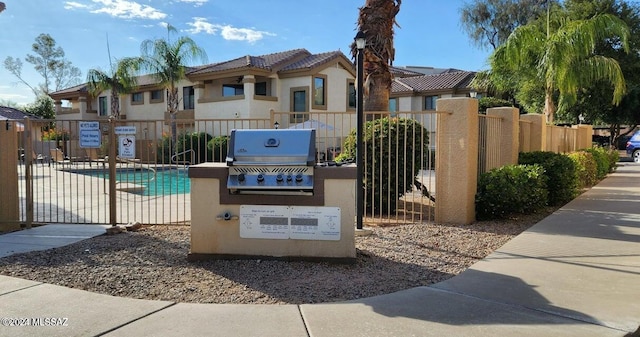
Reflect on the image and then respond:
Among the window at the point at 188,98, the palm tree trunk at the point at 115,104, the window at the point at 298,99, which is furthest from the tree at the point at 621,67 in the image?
the palm tree trunk at the point at 115,104

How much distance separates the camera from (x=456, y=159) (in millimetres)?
8188

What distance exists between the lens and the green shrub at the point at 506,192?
8.45 m

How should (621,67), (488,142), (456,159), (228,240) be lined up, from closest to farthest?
1. (228,240)
2. (456,159)
3. (488,142)
4. (621,67)

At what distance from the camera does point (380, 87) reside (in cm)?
1107

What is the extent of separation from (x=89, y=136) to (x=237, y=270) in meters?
4.19

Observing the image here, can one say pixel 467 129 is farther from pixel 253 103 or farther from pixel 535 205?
pixel 253 103

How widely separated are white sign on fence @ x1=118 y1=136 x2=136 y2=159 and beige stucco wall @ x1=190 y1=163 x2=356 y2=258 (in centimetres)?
262

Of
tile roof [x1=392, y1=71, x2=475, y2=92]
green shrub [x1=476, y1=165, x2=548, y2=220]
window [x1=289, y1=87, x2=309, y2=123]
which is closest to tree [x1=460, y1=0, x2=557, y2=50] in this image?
tile roof [x1=392, y1=71, x2=475, y2=92]

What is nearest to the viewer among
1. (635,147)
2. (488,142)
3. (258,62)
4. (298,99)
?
(488,142)

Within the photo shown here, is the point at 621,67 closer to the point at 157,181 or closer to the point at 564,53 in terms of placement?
the point at 564,53

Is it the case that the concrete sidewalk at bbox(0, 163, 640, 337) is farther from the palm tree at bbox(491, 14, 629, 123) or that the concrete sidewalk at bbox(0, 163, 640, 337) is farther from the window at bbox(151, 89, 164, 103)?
the window at bbox(151, 89, 164, 103)

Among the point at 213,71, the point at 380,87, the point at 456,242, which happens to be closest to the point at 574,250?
the point at 456,242

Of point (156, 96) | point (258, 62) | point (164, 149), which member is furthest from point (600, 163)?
point (156, 96)

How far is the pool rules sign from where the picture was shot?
7755mm
